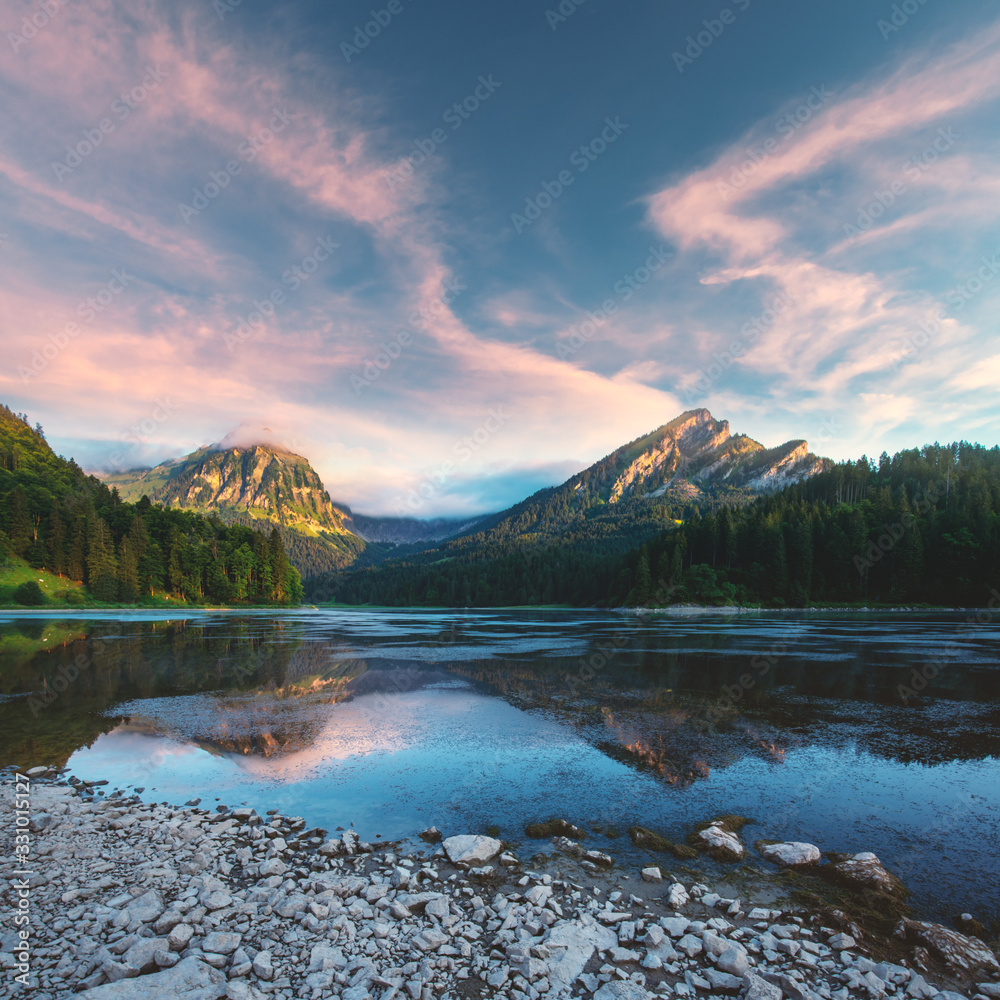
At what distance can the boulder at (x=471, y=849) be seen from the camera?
9234 mm

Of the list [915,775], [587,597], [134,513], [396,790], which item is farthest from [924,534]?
[134,513]

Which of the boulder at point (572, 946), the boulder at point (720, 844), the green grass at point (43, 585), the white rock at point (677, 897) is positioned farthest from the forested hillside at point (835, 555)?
the boulder at point (572, 946)

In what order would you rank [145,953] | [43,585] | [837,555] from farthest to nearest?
[837,555], [43,585], [145,953]

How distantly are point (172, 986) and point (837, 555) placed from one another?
147 metres

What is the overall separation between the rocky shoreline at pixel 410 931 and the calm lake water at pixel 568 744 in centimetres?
142

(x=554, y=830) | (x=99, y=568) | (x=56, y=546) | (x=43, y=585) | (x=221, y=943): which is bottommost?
(x=554, y=830)

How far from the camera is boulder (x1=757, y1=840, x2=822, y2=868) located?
30.8ft

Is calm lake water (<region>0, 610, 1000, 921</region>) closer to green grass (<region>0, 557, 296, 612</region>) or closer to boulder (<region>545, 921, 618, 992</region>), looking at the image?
boulder (<region>545, 921, 618, 992</region>)

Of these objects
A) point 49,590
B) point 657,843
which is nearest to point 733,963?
point 657,843

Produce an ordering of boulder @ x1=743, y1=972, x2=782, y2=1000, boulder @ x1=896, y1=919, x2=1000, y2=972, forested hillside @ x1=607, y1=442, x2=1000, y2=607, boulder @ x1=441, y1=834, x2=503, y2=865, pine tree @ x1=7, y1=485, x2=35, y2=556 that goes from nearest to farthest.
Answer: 1. boulder @ x1=743, y1=972, x2=782, y2=1000
2. boulder @ x1=896, y1=919, x2=1000, y2=972
3. boulder @ x1=441, y1=834, x2=503, y2=865
4. pine tree @ x1=7, y1=485, x2=35, y2=556
5. forested hillside @ x1=607, y1=442, x2=1000, y2=607

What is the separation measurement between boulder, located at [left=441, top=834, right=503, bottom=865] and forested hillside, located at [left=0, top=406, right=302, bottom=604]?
117 metres

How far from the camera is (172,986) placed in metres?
5.84

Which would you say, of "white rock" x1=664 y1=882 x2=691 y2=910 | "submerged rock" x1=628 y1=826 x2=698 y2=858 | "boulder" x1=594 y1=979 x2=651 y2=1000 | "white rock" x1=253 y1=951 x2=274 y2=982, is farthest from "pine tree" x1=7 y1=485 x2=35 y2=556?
"boulder" x1=594 y1=979 x2=651 y2=1000

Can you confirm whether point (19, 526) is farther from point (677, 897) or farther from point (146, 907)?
point (677, 897)
